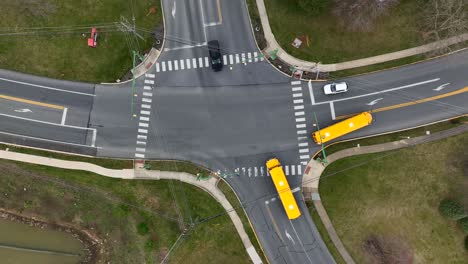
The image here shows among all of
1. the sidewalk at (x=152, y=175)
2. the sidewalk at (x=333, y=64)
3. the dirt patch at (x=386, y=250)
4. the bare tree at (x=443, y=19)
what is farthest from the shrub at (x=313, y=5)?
the dirt patch at (x=386, y=250)

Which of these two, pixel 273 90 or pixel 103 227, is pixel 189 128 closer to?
pixel 273 90

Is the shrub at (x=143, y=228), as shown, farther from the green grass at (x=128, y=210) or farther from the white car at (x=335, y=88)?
the white car at (x=335, y=88)

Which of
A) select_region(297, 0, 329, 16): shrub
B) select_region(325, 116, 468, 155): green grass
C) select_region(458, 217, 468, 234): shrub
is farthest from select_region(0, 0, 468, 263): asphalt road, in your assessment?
select_region(458, 217, 468, 234): shrub

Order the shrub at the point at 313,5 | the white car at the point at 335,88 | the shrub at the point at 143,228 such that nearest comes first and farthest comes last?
the shrub at the point at 313,5
the white car at the point at 335,88
the shrub at the point at 143,228

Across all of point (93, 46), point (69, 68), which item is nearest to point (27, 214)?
point (69, 68)

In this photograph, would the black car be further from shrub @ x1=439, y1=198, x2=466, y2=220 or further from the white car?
shrub @ x1=439, y1=198, x2=466, y2=220

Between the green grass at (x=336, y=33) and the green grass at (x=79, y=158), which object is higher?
the green grass at (x=336, y=33)

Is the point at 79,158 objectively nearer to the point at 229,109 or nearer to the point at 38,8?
the point at 38,8
